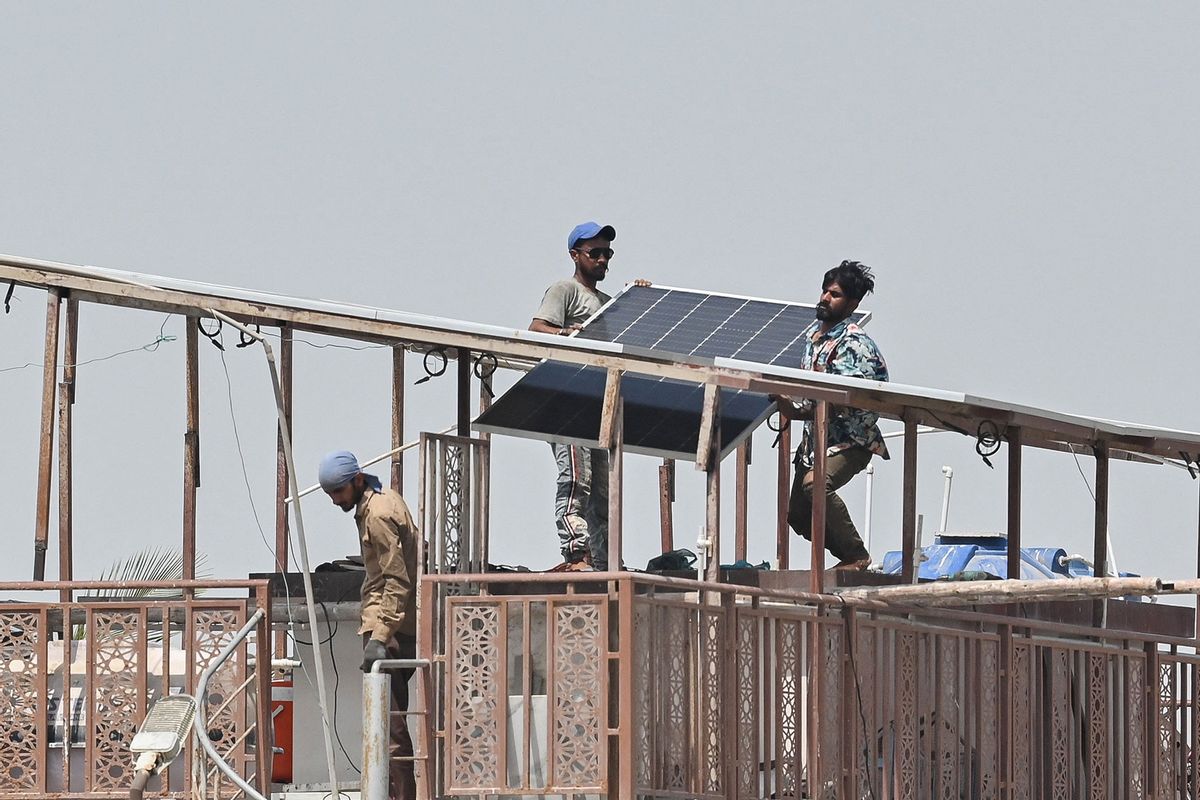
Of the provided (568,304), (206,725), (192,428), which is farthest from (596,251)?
(206,725)

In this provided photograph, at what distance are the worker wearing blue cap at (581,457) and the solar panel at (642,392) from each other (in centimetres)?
30

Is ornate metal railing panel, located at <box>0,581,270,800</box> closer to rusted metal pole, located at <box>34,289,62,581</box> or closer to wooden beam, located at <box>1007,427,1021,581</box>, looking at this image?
rusted metal pole, located at <box>34,289,62,581</box>

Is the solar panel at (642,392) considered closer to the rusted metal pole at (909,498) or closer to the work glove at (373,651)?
the rusted metal pole at (909,498)

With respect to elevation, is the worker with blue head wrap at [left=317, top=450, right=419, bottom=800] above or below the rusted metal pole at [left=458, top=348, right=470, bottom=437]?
below

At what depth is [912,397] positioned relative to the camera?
14.1 m

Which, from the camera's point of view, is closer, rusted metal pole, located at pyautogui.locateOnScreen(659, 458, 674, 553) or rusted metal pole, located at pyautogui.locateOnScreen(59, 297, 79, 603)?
rusted metal pole, located at pyautogui.locateOnScreen(59, 297, 79, 603)

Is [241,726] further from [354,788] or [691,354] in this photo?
[691,354]

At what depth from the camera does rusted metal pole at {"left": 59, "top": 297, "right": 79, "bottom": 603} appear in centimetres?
1473

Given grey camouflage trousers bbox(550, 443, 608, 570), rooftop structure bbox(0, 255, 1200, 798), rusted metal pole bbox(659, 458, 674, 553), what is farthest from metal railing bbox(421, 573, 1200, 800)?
rusted metal pole bbox(659, 458, 674, 553)

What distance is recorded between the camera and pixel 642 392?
600 inches

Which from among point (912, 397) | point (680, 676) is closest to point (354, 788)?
point (680, 676)

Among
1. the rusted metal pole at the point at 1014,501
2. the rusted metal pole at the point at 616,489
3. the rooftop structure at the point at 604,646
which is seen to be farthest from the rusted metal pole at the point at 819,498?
the rusted metal pole at the point at 1014,501

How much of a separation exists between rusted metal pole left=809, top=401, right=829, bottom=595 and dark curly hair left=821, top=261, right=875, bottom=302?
3.68ft

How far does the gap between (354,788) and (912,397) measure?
429cm
